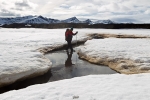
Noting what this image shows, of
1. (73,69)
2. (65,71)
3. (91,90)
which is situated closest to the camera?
(91,90)

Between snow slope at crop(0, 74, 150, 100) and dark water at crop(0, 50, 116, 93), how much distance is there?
2.64m

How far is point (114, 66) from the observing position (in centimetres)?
1311

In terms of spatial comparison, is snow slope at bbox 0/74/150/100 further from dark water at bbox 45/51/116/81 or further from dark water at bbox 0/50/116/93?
dark water at bbox 45/51/116/81

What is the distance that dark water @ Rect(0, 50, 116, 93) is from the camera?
10.2m

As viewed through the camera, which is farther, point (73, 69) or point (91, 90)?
point (73, 69)

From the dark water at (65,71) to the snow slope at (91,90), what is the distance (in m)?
2.64

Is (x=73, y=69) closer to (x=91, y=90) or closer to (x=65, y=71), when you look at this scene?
(x=65, y=71)

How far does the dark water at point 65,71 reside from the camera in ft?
33.5

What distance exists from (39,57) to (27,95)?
7.17 metres

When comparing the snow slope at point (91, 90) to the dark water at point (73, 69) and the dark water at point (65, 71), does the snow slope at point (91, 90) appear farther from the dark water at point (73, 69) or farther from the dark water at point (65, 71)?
the dark water at point (73, 69)

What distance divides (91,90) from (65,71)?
5.52 m

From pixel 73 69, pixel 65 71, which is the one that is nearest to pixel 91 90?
pixel 65 71

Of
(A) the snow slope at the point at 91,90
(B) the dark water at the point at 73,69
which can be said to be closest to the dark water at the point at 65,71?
(B) the dark water at the point at 73,69

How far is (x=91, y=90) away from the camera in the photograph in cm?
703
